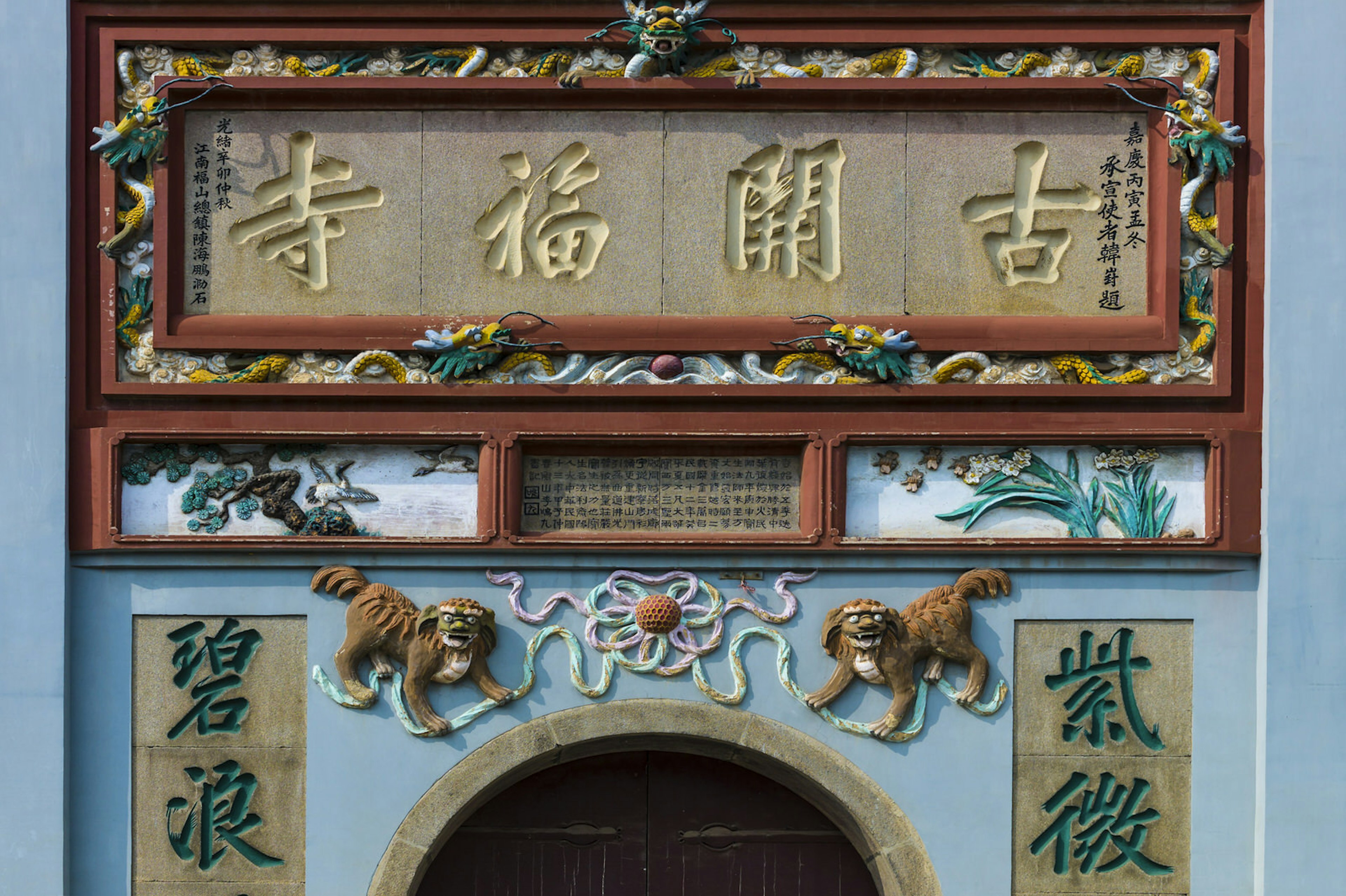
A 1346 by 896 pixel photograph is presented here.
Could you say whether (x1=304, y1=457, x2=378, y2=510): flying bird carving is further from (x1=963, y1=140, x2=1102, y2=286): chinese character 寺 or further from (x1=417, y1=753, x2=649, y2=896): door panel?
(x1=963, y1=140, x2=1102, y2=286): chinese character 寺

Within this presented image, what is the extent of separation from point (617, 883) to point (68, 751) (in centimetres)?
282

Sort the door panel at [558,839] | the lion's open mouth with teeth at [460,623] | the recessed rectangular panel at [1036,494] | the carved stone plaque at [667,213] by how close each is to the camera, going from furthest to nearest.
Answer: the door panel at [558,839], the carved stone plaque at [667,213], the recessed rectangular panel at [1036,494], the lion's open mouth with teeth at [460,623]


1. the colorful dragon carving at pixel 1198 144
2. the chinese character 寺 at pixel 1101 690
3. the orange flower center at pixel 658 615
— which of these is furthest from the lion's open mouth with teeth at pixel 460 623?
the colorful dragon carving at pixel 1198 144

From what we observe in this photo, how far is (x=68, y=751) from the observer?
6508 mm

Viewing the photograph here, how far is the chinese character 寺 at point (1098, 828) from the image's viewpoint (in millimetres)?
6578

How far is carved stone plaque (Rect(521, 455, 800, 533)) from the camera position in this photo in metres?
6.69

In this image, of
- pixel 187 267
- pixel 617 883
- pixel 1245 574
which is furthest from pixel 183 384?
pixel 1245 574

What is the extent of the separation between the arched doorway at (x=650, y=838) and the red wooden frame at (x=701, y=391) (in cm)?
134

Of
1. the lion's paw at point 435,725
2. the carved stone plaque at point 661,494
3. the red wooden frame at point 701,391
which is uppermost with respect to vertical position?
the red wooden frame at point 701,391

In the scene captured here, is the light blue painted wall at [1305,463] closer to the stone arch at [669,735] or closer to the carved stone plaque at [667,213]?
the carved stone plaque at [667,213]

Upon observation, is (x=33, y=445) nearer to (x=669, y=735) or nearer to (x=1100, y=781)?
(x=669, y=735)

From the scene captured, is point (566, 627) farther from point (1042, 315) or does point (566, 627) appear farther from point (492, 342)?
point (1042, 315)

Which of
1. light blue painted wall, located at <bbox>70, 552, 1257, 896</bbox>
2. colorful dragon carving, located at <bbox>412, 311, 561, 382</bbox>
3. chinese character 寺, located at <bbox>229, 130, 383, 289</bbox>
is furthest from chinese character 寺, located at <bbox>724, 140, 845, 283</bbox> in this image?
chinese character 寺, located at <bbox>229, 130, 383, 289</bbox>

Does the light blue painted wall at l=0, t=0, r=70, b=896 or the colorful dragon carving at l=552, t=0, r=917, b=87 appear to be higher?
the colorful dragon carving at l=552, t=0, r=917, b=87
